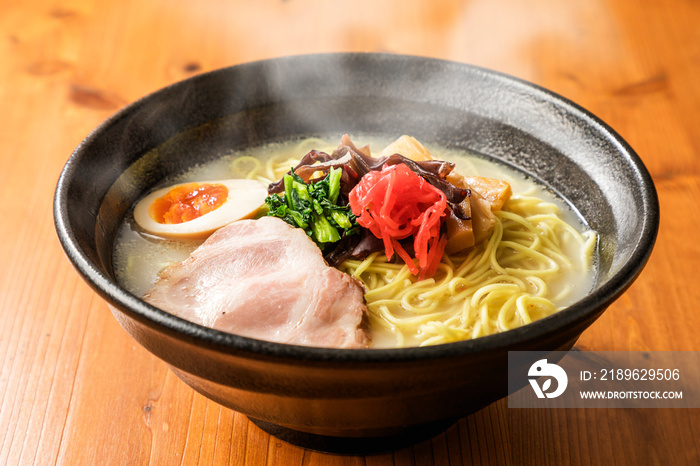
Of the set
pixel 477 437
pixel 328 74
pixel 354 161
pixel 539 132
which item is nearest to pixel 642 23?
pixel 539 132

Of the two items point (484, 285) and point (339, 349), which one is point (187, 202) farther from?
point (339, 349)

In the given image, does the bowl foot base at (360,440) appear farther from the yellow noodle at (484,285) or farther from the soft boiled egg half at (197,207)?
the soft boiled egg half at (197,207)

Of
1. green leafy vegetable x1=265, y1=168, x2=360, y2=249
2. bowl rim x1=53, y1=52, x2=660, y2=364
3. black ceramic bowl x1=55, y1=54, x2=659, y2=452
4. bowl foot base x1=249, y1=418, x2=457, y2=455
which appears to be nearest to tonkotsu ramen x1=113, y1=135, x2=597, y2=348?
green leafy vegetable x1=265, y1=168, x2=360, y2=249

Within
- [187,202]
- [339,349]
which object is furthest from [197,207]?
[339,349]

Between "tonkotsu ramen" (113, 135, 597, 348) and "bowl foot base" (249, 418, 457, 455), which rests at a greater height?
"tonkotsu ramen" (113, 135, 597, 348)

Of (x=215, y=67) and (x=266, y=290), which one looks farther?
(x=215, y=67)

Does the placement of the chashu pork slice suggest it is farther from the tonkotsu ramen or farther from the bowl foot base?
the bowl foot base

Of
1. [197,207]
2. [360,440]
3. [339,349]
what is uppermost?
[197,207]
